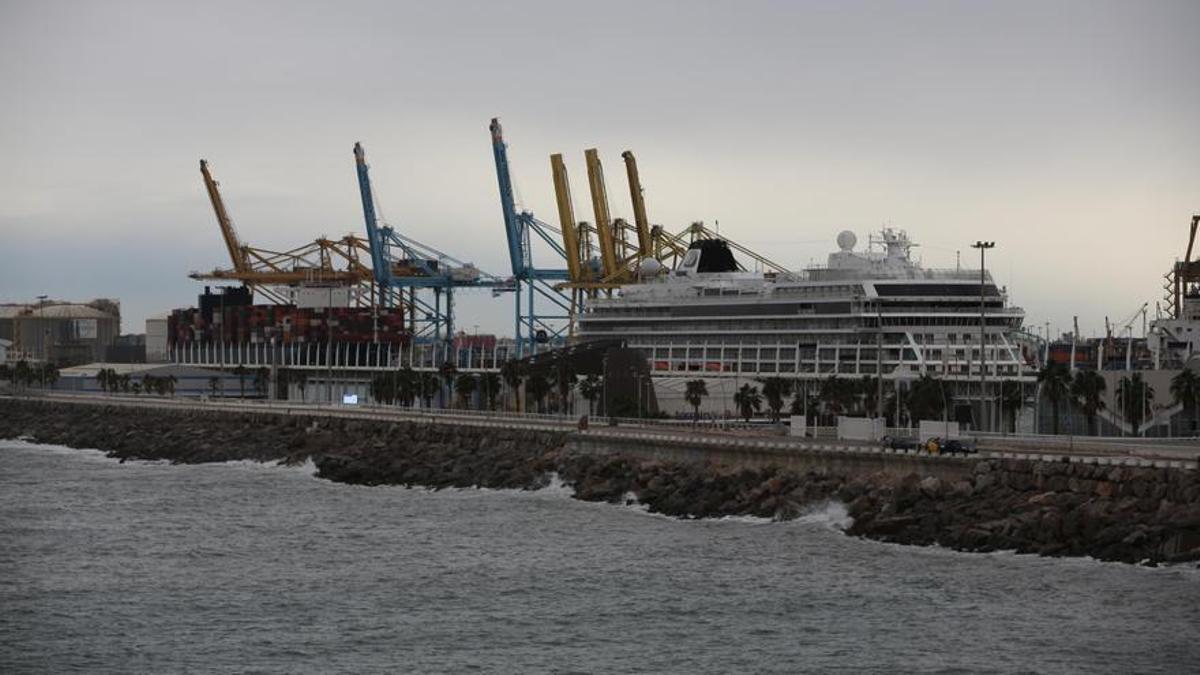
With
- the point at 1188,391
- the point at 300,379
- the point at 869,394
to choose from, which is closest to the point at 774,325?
the point at 869,394

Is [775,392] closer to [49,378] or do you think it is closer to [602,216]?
[602,216]

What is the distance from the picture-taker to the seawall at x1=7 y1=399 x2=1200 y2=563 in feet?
183

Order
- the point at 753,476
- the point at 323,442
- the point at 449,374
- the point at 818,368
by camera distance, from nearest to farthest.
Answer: the point at 753,476 < the point at 323,442 < the point at 818,368 < the point at 449,374

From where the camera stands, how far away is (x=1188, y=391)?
8344cm

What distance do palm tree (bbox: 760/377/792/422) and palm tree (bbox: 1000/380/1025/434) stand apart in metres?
12.4

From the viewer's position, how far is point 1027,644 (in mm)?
43875

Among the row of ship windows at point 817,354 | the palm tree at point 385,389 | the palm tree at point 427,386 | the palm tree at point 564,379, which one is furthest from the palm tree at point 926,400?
the palm tree at point 385,389

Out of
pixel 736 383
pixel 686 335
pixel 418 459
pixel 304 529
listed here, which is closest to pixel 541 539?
pixel 304 529

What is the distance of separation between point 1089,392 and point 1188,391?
14.4 ft

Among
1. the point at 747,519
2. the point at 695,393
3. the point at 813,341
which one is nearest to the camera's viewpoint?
the point at 747,519

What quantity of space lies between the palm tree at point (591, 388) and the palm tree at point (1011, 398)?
27.2m

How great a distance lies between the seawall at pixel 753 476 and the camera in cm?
5588

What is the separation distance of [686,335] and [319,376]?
66.2 m

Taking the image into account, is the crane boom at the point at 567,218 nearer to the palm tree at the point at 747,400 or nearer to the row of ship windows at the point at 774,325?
the row of ship windows at the point at 774,325
